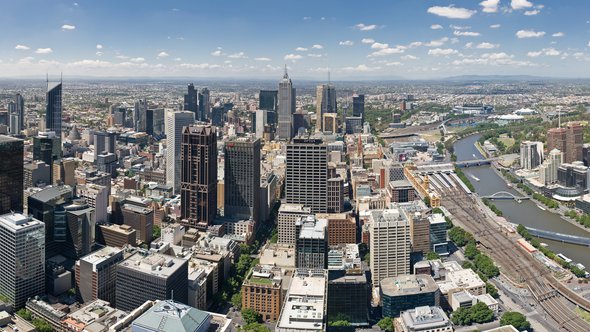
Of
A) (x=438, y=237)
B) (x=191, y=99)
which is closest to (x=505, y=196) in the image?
(x=438, y=237)

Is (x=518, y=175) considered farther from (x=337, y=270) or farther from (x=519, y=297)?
(x=337, y=270)

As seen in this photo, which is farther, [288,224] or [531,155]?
[531,155]

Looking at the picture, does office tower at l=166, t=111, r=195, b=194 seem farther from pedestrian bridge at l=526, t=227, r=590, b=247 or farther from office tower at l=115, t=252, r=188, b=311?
pedestrian bridge at l=526, t=227, r=590, b=247

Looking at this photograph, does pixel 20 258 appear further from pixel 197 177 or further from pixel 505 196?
pixel 505 196

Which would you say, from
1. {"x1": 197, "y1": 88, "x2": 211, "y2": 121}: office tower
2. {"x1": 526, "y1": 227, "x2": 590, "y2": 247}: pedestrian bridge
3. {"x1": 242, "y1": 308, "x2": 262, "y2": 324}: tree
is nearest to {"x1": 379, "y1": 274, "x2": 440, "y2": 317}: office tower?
{"x1": 242, "y1": 308, "x2": 262, "y2": 324}: tree

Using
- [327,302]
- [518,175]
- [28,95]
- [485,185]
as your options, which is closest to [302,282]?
[327,302]

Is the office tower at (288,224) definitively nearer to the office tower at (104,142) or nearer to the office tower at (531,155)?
the office tower at (104,142)
